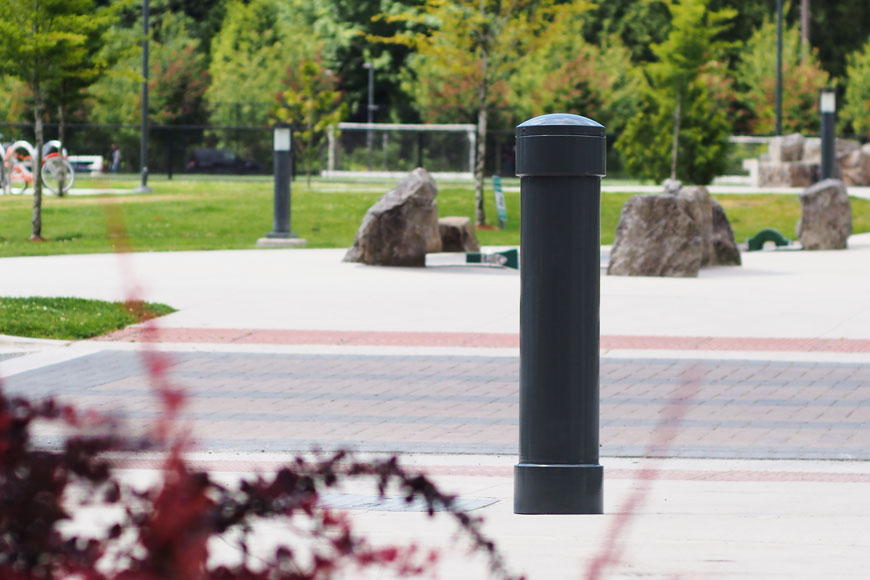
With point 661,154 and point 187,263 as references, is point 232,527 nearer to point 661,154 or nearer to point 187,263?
point 187,263

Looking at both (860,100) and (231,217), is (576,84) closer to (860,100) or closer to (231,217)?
(860,100)

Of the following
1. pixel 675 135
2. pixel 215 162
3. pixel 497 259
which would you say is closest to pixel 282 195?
pixel 497 259

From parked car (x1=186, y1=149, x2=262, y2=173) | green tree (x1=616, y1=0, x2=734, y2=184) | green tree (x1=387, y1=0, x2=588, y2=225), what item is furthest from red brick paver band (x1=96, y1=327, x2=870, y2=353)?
parked car (x1=186, y1=149, x2=262, y2=173)

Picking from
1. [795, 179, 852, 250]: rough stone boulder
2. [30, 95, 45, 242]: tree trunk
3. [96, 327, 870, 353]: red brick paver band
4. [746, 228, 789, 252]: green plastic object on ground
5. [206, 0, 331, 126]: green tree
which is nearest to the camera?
[96, 327, 870, 353]: red brick paver band

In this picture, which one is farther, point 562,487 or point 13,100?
point 13,100

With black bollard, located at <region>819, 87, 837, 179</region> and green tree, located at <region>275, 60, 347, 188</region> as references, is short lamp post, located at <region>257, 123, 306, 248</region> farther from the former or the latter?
green tree, located at <region>275, 60, 347, 188</region>

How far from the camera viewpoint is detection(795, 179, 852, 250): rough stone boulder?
22875mm

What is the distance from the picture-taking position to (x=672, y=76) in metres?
38.6

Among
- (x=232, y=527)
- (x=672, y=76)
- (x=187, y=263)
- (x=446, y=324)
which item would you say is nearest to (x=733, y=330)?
(x=446, y=324)

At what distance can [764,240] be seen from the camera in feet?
77.5

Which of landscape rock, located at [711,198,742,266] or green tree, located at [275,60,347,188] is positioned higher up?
green tree, located at [275,60,347,188]

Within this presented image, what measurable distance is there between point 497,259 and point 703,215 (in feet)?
8.41

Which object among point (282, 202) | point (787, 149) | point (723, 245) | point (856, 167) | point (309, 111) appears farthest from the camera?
point (787, 149)

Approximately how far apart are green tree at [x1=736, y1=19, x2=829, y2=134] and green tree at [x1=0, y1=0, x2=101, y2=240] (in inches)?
1503
